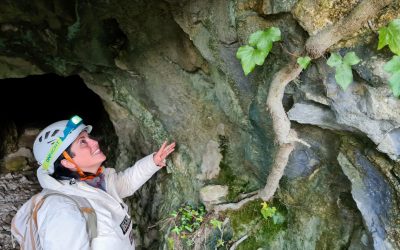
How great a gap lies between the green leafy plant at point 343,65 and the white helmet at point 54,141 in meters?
1.76

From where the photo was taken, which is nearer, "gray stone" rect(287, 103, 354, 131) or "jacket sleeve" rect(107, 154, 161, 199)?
"gray stone" rect(287, 103, 354, 131)

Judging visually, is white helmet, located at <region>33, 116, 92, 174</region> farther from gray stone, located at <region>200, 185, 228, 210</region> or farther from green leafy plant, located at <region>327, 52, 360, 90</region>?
green leafy plant, located at <region>327, 52, 360, 90</region>

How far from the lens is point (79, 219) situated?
2.40m

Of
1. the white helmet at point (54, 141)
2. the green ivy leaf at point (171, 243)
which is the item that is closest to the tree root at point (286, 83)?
the green ivy leaf at point (171, 243)

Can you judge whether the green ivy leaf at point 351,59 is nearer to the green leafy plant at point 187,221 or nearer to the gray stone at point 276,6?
the gray stone at point 276,6

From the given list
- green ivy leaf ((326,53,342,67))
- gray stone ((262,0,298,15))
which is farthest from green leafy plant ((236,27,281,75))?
green ivy leaf ((326,53,342,67))

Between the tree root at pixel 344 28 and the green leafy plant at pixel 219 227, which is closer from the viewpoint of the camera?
the tree root at pixel 344 28

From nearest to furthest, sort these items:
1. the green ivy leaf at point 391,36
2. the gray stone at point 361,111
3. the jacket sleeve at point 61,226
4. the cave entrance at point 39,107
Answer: the green ivy leaf at point 391,36
the gray stone at point 361,111
the jacket sleeve at point 61,226
the cave entrance at point 39,107

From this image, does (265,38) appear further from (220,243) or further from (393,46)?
(220,243)

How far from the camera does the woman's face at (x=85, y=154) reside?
2719 mm

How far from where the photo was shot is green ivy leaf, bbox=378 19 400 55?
71.0 inches

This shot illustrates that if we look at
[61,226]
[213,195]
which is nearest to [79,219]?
[61,226]

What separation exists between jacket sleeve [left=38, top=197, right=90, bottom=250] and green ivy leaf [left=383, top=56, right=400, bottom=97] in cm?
192

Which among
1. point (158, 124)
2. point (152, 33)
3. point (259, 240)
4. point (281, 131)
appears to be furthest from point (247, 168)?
point (152, 33)
